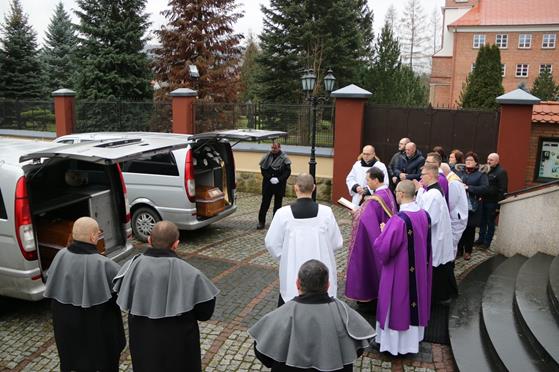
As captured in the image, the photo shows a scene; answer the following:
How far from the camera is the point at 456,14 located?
64.7 meters

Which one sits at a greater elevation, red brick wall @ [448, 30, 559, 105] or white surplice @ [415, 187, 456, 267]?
red brick wall @ [448, 30, 559, 105]

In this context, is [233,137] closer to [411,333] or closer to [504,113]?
[411,333]

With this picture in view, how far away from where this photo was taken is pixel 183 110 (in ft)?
51.4

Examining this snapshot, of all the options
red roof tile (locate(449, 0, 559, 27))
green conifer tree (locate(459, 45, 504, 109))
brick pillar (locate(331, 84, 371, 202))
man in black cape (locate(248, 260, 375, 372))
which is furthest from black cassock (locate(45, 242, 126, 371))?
red roof tile (locate(449, 0, 559, 27))

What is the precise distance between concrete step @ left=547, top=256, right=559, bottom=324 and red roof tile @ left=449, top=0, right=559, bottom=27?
175ft

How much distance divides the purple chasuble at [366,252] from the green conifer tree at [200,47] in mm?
21844

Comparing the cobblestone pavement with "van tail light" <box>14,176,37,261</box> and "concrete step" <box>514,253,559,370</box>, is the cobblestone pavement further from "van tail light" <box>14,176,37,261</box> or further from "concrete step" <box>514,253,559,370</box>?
"van tail light" <box>14,176,37,261</box>

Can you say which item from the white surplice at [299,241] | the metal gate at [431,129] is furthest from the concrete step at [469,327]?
the metal gate at [431,129]

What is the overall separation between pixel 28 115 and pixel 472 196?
1750cm

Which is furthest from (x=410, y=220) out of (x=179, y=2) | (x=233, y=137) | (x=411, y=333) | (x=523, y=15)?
(x=523, y=15)

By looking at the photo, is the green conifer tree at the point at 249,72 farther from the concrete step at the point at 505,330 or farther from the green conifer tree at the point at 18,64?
the concrete step at the point at 505,330

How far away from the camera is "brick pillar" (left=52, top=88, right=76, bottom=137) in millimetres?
17703

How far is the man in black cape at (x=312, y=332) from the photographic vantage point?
9.87ft

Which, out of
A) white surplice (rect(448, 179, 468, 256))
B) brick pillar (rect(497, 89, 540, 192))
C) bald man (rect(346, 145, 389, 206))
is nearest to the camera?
white surplice (rect(448, 179, 468, 256))
